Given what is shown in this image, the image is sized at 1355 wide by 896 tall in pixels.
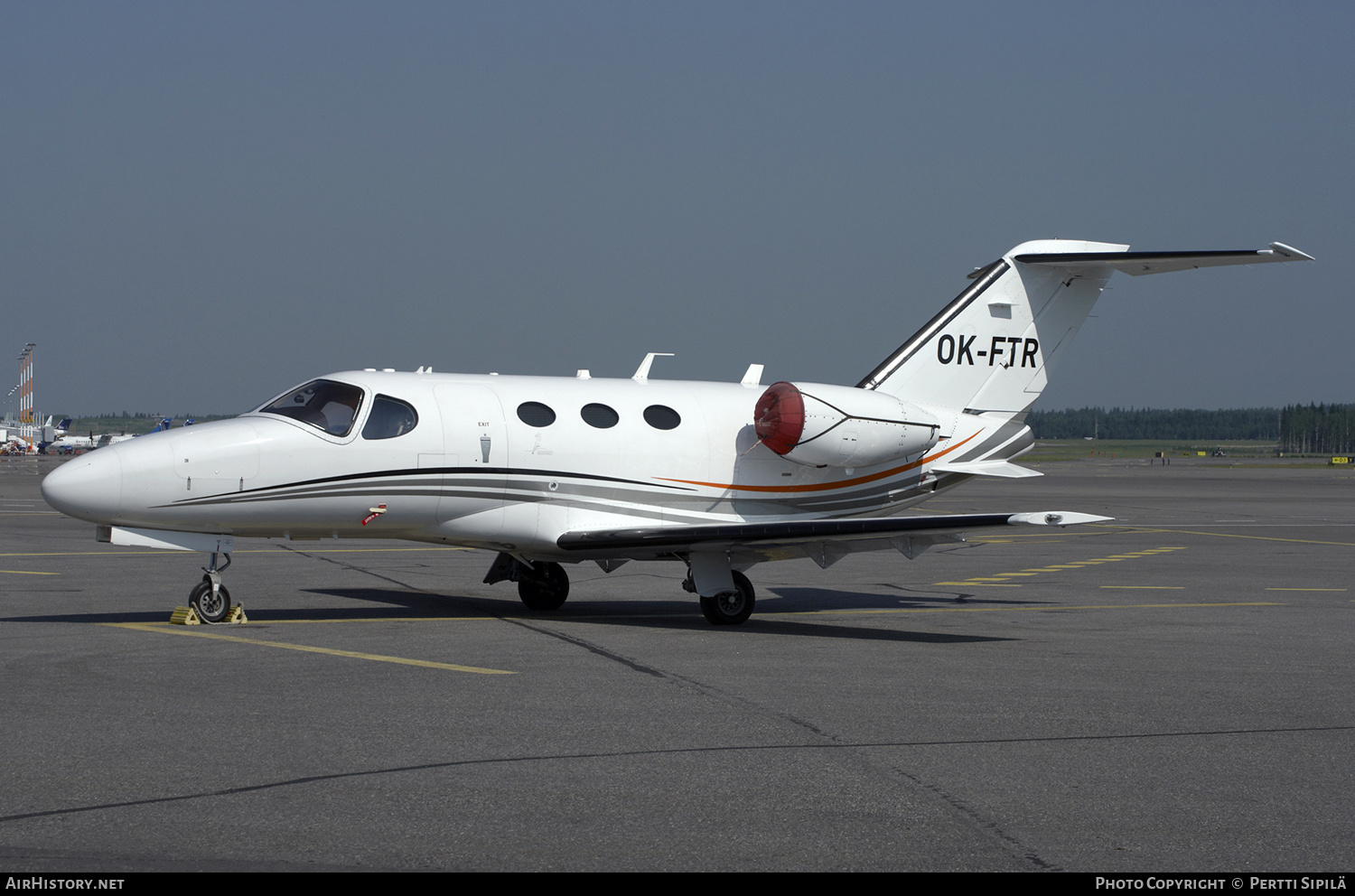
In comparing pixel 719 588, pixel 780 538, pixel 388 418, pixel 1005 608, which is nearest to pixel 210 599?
pixel 388 418

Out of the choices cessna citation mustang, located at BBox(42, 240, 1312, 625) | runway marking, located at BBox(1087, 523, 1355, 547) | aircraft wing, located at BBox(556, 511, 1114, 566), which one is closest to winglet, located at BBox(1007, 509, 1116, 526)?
cessna citation mustang, located at BBox(42, 240, 1312, 625)

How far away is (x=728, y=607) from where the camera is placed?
14.7 m

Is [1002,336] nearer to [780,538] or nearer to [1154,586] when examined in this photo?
[1154,586]

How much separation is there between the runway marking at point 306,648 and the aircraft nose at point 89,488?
1.27 meters

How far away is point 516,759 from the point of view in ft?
24.7

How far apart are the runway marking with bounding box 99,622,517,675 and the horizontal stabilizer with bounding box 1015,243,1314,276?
34.3ft

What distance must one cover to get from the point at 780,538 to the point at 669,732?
5.45m

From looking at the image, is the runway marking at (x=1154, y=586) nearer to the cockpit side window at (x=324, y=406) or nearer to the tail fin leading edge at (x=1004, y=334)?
the tail fin leading edge at (x=1004, y=334)

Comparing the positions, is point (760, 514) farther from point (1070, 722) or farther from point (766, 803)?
point (766, 803)

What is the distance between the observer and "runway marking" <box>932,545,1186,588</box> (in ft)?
65.5

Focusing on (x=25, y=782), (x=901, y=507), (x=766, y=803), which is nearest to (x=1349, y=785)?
(x=766, y=803)

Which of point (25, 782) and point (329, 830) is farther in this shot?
point (25, 782)

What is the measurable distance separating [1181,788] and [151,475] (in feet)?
33.7

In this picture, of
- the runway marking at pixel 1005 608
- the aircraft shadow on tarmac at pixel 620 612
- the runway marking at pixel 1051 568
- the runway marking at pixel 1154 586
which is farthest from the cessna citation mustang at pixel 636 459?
the runway marking at pixel 1154 586
